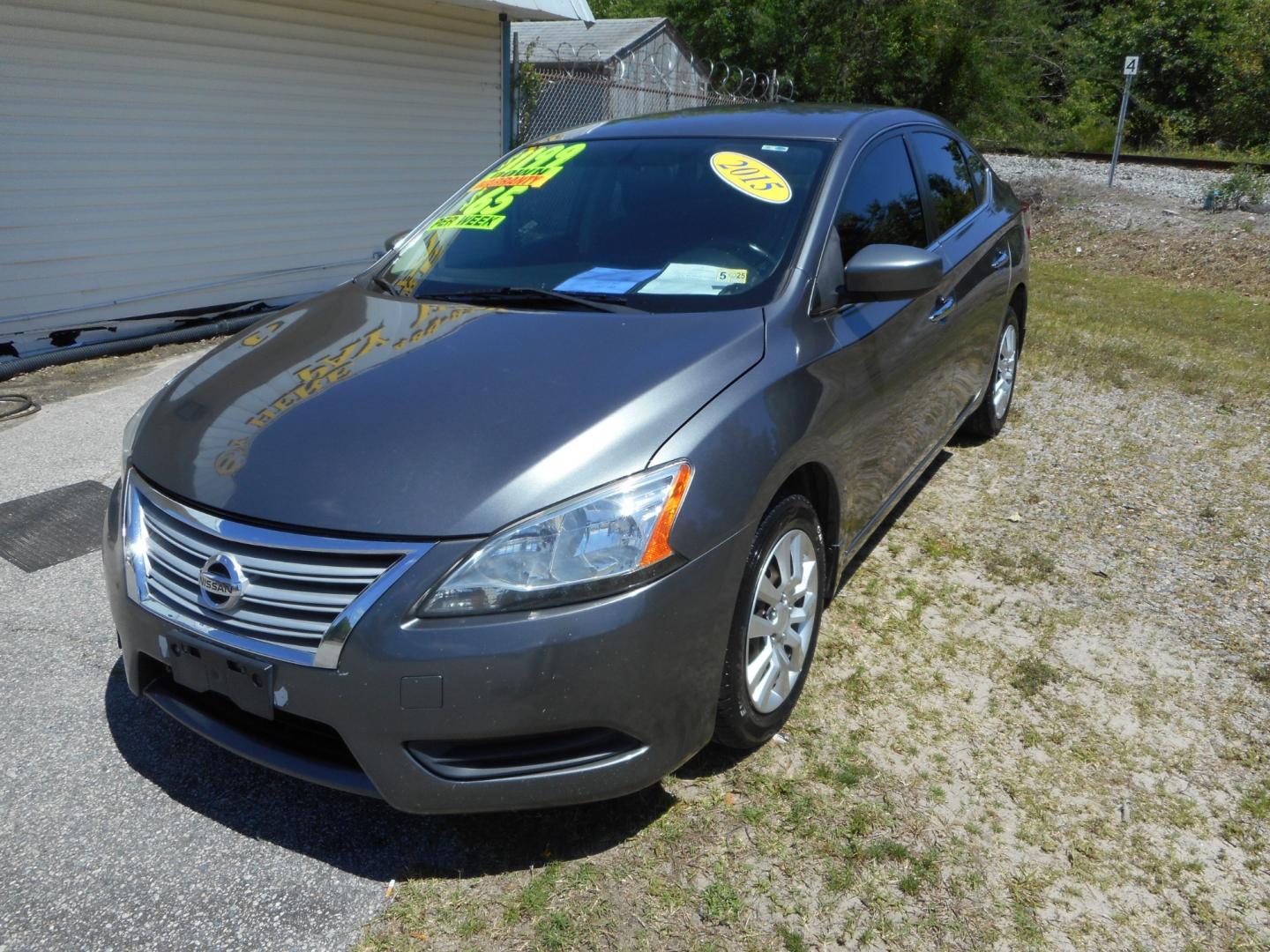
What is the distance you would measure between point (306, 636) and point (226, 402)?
0.85m

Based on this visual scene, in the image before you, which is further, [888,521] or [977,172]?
[977,172]

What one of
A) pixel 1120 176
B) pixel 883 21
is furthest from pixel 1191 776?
pixel 883 21

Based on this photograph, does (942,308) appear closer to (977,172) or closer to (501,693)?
(977,172)

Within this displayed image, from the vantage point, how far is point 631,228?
3332 millimetres

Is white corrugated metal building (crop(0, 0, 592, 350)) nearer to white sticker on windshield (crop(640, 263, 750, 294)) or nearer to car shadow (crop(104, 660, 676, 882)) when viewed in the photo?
car shadow (crop(104, 660, 676, 882))

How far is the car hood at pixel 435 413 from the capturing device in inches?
88.0

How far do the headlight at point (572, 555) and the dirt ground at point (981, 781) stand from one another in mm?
757

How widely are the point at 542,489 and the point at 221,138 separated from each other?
726 cm

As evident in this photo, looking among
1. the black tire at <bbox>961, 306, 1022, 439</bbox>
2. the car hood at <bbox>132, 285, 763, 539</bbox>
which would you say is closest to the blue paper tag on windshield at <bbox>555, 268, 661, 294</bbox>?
the car hood at <bbox>132, 285, 763, 539</bbox>

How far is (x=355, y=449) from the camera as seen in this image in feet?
7.78

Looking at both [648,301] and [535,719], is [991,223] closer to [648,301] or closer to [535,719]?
[648,301]

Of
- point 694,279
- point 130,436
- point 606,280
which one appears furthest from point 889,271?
point 130,436

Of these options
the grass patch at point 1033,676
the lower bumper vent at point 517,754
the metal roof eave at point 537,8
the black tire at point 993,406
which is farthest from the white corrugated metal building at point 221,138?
the grass patch at point 1033,676

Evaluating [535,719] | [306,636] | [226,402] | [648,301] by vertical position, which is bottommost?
[535,719]
